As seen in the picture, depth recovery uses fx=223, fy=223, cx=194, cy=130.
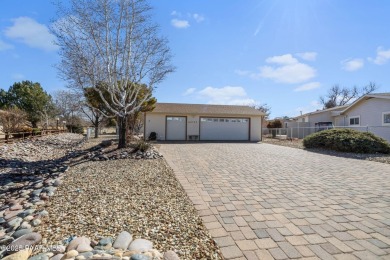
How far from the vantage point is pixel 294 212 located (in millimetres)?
3508

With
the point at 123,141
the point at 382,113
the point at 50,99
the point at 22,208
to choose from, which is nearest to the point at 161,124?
the point at 123,141

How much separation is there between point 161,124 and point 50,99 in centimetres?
2120

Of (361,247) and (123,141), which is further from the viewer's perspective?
(123,141)

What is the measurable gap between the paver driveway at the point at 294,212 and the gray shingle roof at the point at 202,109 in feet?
39.7

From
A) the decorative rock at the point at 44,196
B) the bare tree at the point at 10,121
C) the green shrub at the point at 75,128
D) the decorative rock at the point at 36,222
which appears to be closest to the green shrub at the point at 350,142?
the decorative rock at the point at 44,196

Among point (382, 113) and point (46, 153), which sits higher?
point (382, 113)

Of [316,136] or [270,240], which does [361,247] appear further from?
[316,136]

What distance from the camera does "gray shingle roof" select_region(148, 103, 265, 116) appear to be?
18.0 metres

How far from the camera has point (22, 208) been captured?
4102 millimetres

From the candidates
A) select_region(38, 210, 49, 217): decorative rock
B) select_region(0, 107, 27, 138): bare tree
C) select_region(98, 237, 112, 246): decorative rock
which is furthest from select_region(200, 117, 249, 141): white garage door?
select_region(98, 237, 112, 246): decorative rock

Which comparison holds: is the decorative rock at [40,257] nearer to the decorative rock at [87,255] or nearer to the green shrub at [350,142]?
the decorative rock at [87,255]

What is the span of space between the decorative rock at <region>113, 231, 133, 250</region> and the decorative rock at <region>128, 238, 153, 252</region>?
7cm

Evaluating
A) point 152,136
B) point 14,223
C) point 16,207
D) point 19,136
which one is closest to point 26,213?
point 14,223

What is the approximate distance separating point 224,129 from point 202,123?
198cm
